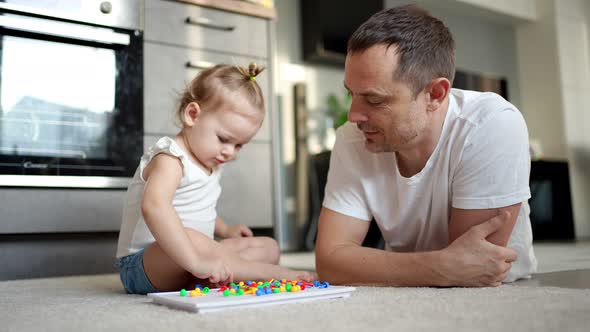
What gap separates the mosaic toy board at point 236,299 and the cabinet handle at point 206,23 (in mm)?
1550

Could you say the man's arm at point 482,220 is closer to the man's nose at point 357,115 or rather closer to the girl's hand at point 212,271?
the man's nose at point 357,115

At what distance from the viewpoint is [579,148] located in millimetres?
4727

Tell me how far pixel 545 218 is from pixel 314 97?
1.97m

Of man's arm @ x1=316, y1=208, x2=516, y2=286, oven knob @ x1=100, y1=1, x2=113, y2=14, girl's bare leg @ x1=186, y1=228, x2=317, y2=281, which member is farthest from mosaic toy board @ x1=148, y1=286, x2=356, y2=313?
oven knob @ x1=100, y1=1, x2=113, y2=14

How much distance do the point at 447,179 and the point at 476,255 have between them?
0.20 m

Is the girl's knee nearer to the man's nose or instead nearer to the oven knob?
the man's nose

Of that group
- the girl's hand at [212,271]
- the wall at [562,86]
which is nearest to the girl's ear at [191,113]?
the girl's hand at [212,271]

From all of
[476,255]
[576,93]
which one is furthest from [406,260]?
[576,93]

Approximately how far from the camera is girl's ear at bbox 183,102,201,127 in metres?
1.44

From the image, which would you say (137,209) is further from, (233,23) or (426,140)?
(233,23)

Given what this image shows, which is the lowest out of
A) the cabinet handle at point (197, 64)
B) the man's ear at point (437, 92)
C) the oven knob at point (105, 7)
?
the man's ear at point (437, 92)

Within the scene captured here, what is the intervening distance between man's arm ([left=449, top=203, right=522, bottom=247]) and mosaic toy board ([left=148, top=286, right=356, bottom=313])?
11.6 inches

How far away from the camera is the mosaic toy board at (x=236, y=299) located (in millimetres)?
887

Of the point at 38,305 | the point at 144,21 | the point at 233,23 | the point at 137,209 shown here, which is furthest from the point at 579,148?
the point at 38,305
